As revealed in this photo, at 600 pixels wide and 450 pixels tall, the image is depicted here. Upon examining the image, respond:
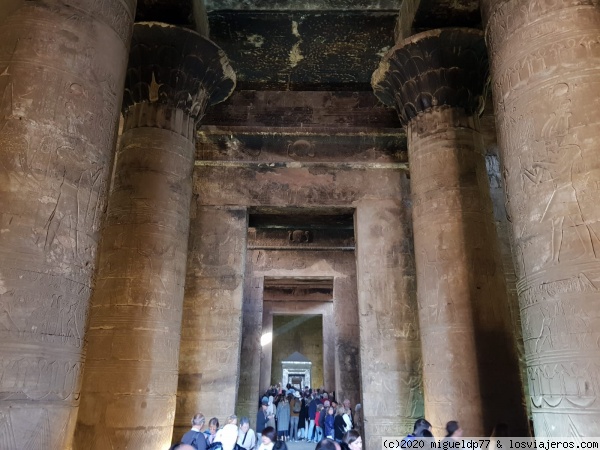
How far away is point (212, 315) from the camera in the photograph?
8.04 meters

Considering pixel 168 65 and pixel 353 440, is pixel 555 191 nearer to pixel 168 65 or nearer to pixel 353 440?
pixel 353 440

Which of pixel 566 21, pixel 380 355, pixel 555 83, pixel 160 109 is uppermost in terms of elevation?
pixel 160 109

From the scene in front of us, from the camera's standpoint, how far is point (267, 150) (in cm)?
A: 887

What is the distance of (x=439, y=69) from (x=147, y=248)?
14.6ft

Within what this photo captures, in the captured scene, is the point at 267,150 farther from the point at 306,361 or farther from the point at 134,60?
the point at 306,361

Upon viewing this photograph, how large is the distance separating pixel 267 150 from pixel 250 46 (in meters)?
1.73

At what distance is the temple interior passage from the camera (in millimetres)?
3164

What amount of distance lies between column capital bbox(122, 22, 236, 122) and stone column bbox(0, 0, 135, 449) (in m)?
2.68

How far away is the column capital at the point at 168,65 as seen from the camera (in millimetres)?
6535

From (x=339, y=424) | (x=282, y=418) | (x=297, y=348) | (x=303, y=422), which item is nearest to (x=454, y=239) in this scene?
(x=339, y=424)

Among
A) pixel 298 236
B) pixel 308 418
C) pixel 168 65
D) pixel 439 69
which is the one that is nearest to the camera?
pixel 168 65

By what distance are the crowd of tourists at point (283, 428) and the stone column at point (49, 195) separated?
91 cm

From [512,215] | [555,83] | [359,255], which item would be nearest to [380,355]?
[359,255]

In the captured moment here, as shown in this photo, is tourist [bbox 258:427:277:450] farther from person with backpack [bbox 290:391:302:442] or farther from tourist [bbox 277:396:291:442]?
person with backpack [bbox 290:391:302:442]
